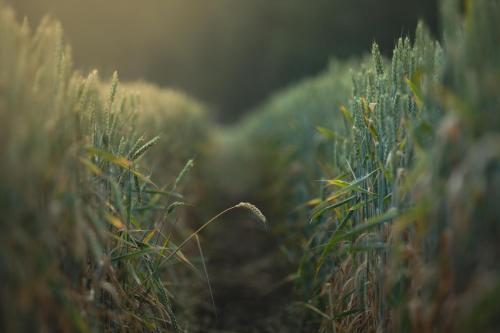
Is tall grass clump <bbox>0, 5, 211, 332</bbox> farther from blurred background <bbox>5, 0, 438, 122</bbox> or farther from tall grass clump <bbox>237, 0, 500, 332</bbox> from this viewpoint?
blurred background <bbox>5, 0, 438, 122</bbox>

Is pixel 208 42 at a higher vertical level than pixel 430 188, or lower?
lower

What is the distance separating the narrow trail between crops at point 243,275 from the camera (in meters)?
2.91

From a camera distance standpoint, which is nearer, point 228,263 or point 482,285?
point 482,285

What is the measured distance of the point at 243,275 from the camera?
3748 millimetres

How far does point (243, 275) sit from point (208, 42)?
75.5 feet

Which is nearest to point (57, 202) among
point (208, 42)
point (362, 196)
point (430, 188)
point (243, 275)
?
point (430, 188)

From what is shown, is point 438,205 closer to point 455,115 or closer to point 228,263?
point 455,115

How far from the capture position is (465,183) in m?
1.23

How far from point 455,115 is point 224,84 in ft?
78.7

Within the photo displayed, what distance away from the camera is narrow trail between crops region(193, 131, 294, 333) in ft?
9.55

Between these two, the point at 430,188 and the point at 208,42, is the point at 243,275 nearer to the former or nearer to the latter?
the point at 430,188

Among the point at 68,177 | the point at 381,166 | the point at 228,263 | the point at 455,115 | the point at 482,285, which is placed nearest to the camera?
the point at 482,285

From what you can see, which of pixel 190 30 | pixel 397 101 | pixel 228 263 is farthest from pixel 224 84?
pixel 397 101

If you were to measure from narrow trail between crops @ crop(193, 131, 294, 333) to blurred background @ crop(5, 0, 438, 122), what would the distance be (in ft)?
47.7
